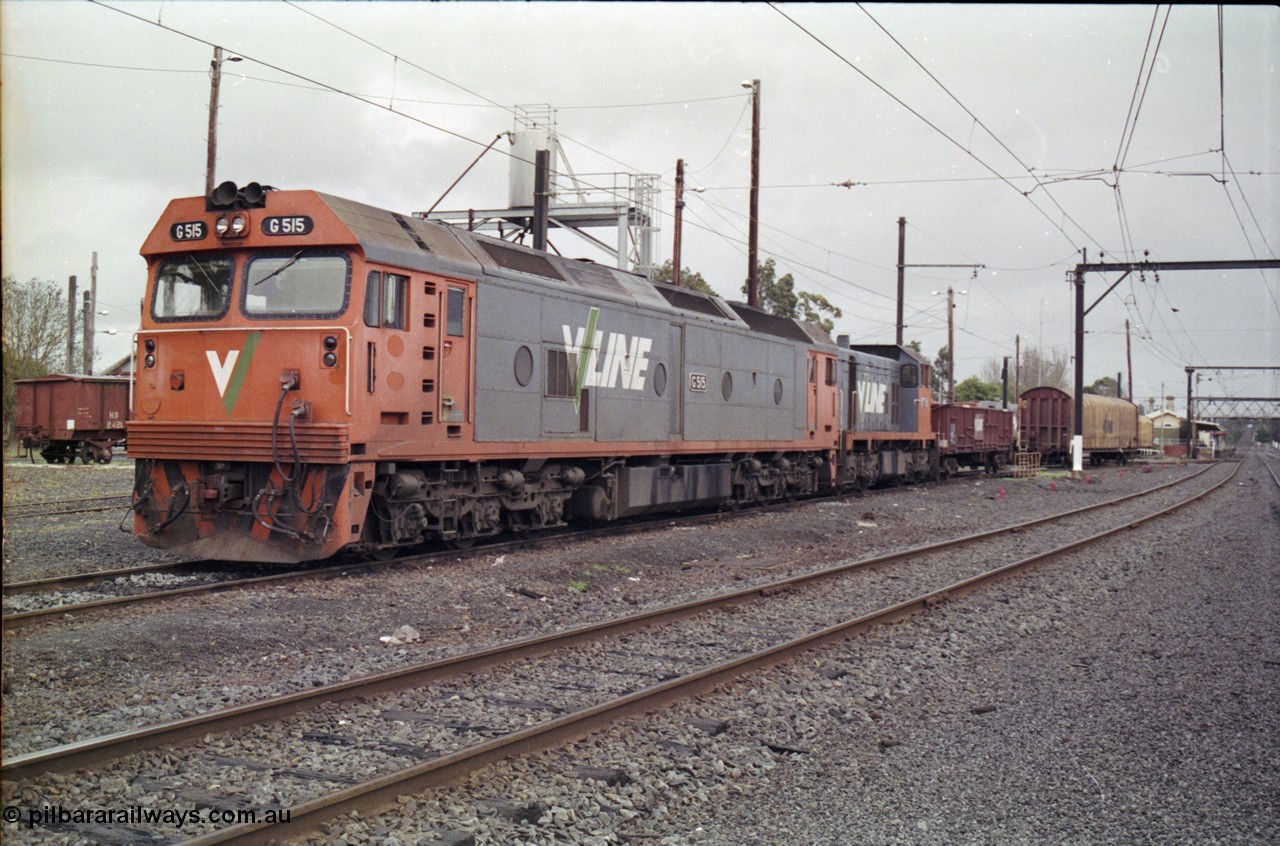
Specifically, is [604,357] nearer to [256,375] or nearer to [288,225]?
[288,225]

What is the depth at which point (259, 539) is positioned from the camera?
393 inches

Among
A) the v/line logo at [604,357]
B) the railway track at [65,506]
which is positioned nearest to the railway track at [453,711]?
the v/line logo at [604,357]

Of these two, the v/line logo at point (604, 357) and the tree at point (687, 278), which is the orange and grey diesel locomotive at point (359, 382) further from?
the tree at point (687, 278)

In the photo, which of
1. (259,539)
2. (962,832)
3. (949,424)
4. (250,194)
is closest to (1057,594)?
(962,832)

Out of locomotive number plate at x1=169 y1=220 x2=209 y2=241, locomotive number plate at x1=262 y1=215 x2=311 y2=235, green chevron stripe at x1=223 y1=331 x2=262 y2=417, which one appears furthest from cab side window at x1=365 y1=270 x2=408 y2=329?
locomotive number plate at x1=169 y1=220 x2=209 y2=241

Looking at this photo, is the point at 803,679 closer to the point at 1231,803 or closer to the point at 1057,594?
the point at 1231,803

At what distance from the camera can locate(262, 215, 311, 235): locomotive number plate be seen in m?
9.96

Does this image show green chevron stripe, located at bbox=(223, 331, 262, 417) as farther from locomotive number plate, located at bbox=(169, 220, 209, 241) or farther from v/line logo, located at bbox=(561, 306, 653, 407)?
v/line logo, located at bbox=(561, 306, 653, 407)

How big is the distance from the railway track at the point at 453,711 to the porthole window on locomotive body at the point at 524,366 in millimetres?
3984

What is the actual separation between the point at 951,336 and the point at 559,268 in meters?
38.6

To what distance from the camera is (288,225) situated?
10016 mm

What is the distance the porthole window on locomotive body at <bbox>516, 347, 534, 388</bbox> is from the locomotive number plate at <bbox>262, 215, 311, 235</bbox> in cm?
311

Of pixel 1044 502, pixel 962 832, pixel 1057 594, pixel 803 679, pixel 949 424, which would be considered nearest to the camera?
pixel 962 832

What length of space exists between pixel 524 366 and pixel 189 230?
4.06 metres
